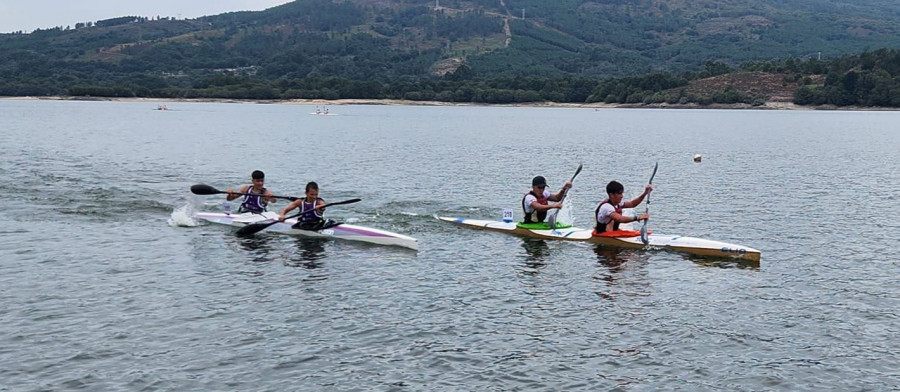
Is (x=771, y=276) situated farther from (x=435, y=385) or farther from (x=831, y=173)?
(x=831, y=173)

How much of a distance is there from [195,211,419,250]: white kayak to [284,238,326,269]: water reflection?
1.27ft

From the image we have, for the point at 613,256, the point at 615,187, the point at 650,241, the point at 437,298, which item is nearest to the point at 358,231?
the point at 437,298

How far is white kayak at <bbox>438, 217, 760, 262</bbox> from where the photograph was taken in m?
26.4

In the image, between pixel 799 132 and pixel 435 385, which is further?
pixel 799 132

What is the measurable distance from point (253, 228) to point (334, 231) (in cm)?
272

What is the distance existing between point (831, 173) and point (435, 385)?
48238mm

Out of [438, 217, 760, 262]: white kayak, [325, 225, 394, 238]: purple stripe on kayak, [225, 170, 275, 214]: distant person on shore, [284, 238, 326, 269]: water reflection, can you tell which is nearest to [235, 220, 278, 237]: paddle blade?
[284, 238, 326, 269]: water reflection

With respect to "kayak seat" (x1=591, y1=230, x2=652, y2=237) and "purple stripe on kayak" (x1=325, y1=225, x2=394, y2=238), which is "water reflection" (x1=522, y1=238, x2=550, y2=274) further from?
"purple stripe on kayak" (x1=325, y1=225, x2=394, y2=238)

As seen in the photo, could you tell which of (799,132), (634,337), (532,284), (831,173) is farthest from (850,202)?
(799,132)

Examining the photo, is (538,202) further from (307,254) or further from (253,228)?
(253,228)

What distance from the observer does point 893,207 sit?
40250 millimetres

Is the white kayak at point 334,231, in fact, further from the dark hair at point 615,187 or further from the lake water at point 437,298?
the dark hair at point 615,187

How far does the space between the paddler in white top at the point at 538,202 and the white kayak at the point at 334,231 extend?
414 centimetres

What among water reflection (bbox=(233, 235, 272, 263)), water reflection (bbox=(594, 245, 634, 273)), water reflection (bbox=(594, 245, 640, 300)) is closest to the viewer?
water reflection (bbox=(594, 245, 640, 300))
